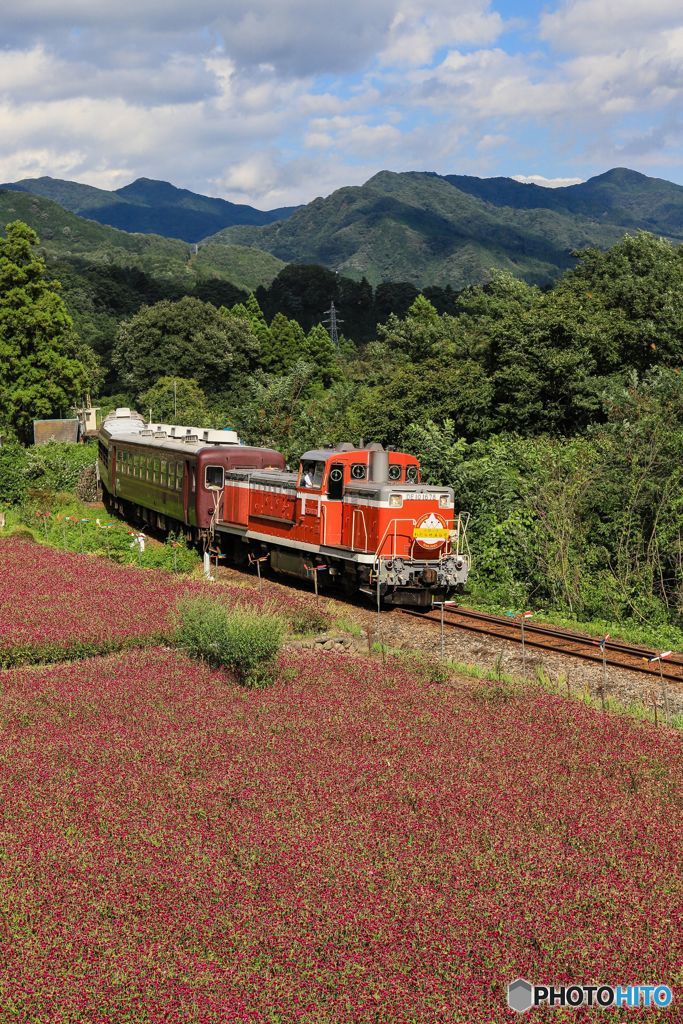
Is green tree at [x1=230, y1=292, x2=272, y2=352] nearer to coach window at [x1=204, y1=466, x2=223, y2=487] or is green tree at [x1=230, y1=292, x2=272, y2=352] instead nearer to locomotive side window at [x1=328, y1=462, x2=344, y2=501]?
coach window at [x1=204, y1=466, x2=223, y2=487]

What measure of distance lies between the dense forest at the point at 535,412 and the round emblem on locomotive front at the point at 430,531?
2.42m

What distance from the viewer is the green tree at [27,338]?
48531mm

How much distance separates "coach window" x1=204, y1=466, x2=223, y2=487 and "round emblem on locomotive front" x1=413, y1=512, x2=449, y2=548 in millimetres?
8890

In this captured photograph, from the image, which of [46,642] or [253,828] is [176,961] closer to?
[253,828]

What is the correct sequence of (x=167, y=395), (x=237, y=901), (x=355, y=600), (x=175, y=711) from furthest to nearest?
(x=167, y=395), (x=355, y=600), (x=175, y=711), (x=237, y=901)

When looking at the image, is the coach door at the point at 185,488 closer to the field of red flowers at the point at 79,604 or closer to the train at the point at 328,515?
the train at the point at 328,515

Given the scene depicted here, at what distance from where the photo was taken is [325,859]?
24.3 feet

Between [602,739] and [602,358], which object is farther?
[602,358]

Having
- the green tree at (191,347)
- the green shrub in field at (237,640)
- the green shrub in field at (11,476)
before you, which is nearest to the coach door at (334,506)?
the green shrub in field at (237,640)

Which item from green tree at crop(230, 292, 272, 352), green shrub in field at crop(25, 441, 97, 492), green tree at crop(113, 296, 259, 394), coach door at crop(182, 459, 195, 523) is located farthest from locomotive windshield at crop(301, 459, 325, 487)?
green tree at crop(230, 292, 272, 352)

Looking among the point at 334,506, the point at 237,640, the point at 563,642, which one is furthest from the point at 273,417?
the point at 237,640

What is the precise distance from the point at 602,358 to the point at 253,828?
26.9 meters

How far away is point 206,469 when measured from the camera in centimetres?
2730

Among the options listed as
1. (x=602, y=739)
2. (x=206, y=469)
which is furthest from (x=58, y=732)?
(x=206, y=469)
